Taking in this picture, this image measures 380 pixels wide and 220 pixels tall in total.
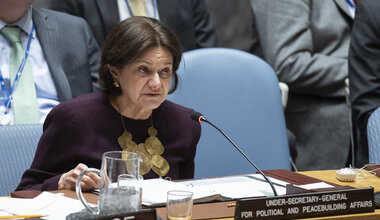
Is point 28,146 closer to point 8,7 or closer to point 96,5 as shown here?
point 8,7

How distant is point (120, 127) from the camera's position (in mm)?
2338

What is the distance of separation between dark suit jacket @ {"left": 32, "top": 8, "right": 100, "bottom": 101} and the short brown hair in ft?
2.78

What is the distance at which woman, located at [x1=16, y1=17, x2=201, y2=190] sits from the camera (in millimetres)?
2229

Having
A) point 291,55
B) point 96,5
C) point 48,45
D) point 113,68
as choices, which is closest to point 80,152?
point 113,68

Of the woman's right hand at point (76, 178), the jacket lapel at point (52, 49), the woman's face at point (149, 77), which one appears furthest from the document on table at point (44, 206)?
the jacket lapel at point (52, 49)

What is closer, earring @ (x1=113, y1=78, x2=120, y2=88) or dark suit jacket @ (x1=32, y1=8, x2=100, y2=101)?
earring @ (x1=113, y1=78, x2=120, y2=88)

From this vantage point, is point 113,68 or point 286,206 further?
point 113,68

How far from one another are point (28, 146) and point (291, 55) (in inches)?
76.7

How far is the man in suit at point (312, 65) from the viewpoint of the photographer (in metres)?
3.76

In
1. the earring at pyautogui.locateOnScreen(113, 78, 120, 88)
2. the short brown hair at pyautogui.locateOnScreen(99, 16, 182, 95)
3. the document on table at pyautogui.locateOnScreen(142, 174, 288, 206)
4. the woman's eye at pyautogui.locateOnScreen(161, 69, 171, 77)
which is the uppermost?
the short brown hair at pyautogui.locateOnScreen(99, 16, 182, 95)

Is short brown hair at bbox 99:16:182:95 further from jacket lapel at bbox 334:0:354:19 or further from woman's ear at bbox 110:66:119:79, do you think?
jacket lapel at bbox 334:0:354:19

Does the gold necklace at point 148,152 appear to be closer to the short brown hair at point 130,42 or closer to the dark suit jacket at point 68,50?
the short brown hair at point 130,42

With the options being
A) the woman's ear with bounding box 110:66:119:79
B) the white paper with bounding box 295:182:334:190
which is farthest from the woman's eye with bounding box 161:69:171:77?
the white paper with bounding box 295:182:334:190

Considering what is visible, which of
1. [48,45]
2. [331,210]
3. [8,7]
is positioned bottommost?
[331,210]
